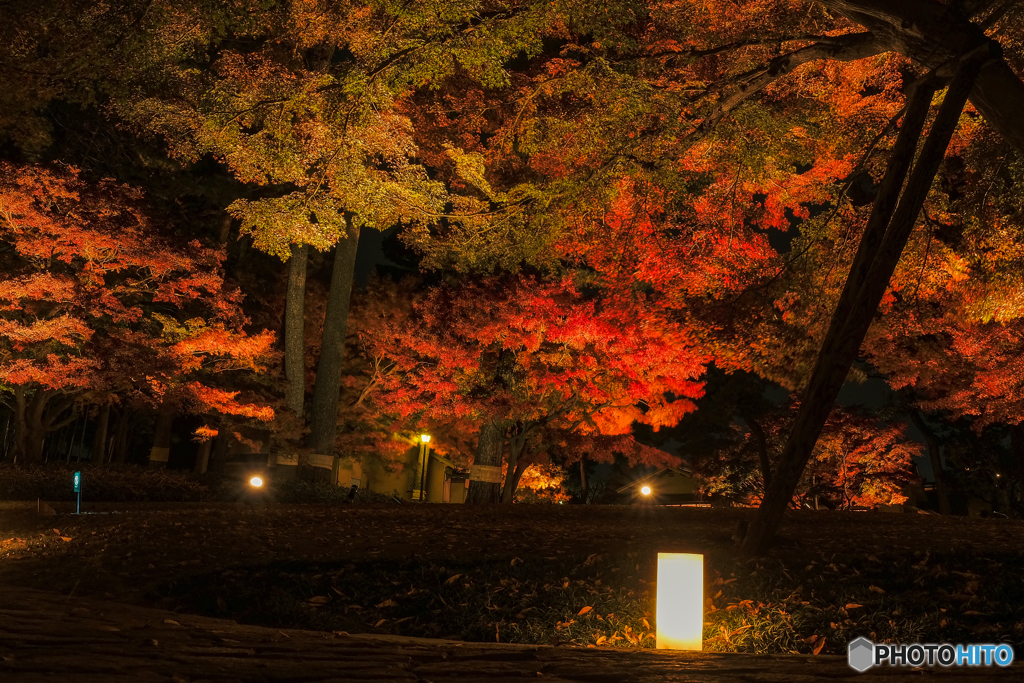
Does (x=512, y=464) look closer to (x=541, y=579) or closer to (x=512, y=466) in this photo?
(x=512, y=466)

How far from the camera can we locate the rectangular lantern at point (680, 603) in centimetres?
477

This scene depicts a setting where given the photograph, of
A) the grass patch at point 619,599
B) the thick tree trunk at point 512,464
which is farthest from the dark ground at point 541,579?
the thick tree trunk at point 512,464

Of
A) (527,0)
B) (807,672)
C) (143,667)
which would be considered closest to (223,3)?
(527,0)

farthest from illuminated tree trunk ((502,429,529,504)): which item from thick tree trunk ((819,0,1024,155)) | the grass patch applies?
thick tree trunk ((819,0,1024,155))

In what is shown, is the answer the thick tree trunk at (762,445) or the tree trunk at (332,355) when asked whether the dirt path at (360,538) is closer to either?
the tree trunk at (332,355)

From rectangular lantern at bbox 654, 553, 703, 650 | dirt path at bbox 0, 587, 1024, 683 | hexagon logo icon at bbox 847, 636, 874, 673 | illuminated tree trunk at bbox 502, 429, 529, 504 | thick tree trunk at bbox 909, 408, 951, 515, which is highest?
thick tree trunk at bbox 909, 408, 951, 515

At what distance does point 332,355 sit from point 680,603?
17.7m

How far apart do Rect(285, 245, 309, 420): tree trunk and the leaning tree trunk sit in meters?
17.6

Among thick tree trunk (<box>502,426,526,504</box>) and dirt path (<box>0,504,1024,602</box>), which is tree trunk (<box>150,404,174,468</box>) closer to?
thick tree trunk (<box>502,426,526,504</box>)

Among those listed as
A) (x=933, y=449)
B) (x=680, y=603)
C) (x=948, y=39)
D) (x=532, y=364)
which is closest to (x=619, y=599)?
(x=680, y=603)

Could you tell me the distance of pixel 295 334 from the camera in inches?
892

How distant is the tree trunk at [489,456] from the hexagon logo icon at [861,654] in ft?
45.5

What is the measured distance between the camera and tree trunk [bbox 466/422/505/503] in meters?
18.6

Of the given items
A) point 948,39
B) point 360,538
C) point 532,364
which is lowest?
point 360,538
